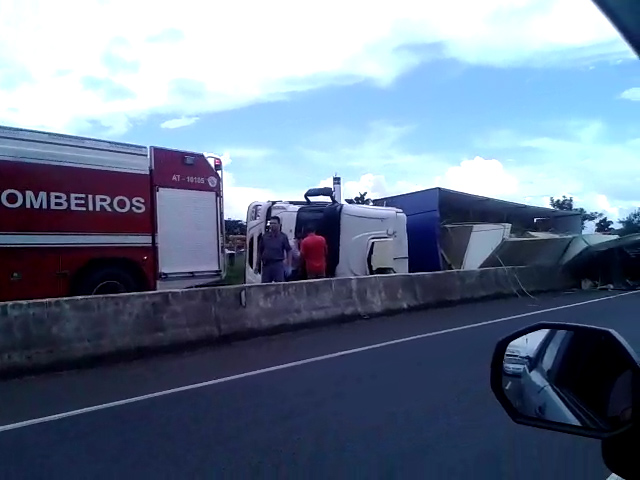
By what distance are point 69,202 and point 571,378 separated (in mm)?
10852

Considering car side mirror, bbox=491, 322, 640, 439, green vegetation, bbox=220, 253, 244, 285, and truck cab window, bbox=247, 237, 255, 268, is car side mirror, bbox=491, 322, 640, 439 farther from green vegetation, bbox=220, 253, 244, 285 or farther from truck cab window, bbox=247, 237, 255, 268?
green vegetation, bbox=220, 253, 244, 285

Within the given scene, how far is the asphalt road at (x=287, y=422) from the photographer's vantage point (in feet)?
16.5

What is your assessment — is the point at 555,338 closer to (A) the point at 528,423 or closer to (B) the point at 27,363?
(A) the point at 528,423

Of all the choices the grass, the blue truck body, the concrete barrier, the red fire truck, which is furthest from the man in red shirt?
the blue truck body

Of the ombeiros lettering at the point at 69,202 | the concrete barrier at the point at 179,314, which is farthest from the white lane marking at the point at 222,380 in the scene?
the ombeiros lettering at the point at 69,202

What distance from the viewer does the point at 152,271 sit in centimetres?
1320

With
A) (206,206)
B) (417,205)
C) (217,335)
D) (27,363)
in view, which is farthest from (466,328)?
(417,205)

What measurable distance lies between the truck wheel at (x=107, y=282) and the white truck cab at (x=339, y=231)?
3821 mm

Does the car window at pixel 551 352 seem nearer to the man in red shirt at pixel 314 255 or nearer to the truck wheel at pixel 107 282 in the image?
the truck wheel at pixel 107 282

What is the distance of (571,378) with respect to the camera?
2391 mm

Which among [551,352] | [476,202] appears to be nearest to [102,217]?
[551,352]

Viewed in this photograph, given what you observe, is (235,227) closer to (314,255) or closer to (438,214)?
(438,214)

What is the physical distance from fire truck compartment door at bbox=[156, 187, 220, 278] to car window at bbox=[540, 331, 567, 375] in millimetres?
11301

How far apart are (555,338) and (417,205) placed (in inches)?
737
